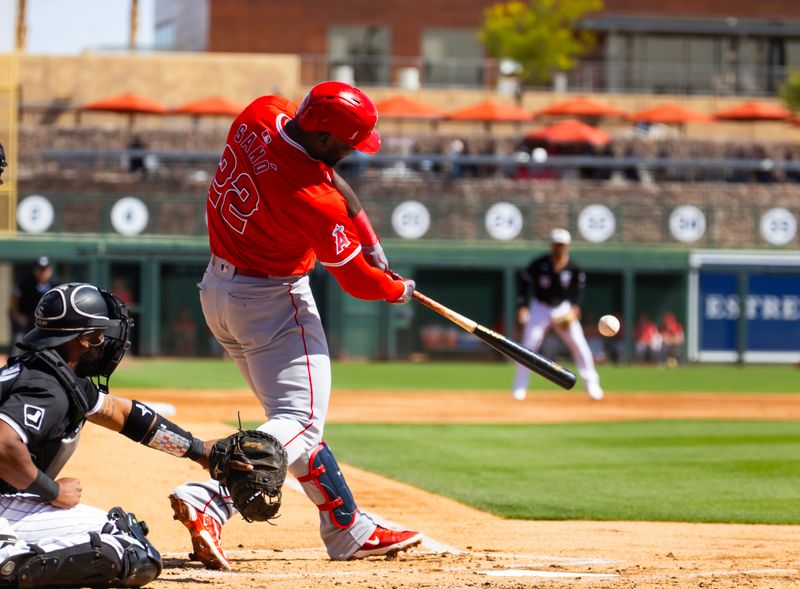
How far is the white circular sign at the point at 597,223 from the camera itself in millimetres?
30031

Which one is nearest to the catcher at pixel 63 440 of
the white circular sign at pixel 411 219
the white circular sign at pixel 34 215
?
the white circular sign at pixel 34 215

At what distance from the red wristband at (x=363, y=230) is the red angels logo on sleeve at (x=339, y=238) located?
0.88ft

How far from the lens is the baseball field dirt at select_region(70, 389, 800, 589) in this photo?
5.36m

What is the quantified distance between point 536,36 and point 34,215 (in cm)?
1735

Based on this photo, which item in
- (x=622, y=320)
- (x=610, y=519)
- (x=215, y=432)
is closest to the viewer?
(x=610, y=519)

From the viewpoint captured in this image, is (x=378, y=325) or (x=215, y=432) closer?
(x=215, y=432)

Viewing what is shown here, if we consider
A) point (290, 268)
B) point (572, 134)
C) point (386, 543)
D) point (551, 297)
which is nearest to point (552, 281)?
point (551, 297)

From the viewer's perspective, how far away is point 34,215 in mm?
27938

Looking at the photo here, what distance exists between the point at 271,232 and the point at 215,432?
6405 millimetres

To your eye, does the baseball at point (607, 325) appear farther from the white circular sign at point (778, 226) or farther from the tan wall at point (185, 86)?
the tan wall at point (185, 86)

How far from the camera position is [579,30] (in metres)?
44.1

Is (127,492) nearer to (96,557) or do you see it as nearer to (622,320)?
(96,557)

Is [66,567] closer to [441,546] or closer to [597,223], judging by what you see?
[441,546]

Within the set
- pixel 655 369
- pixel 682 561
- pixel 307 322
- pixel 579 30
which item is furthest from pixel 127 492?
pixel 579 30
